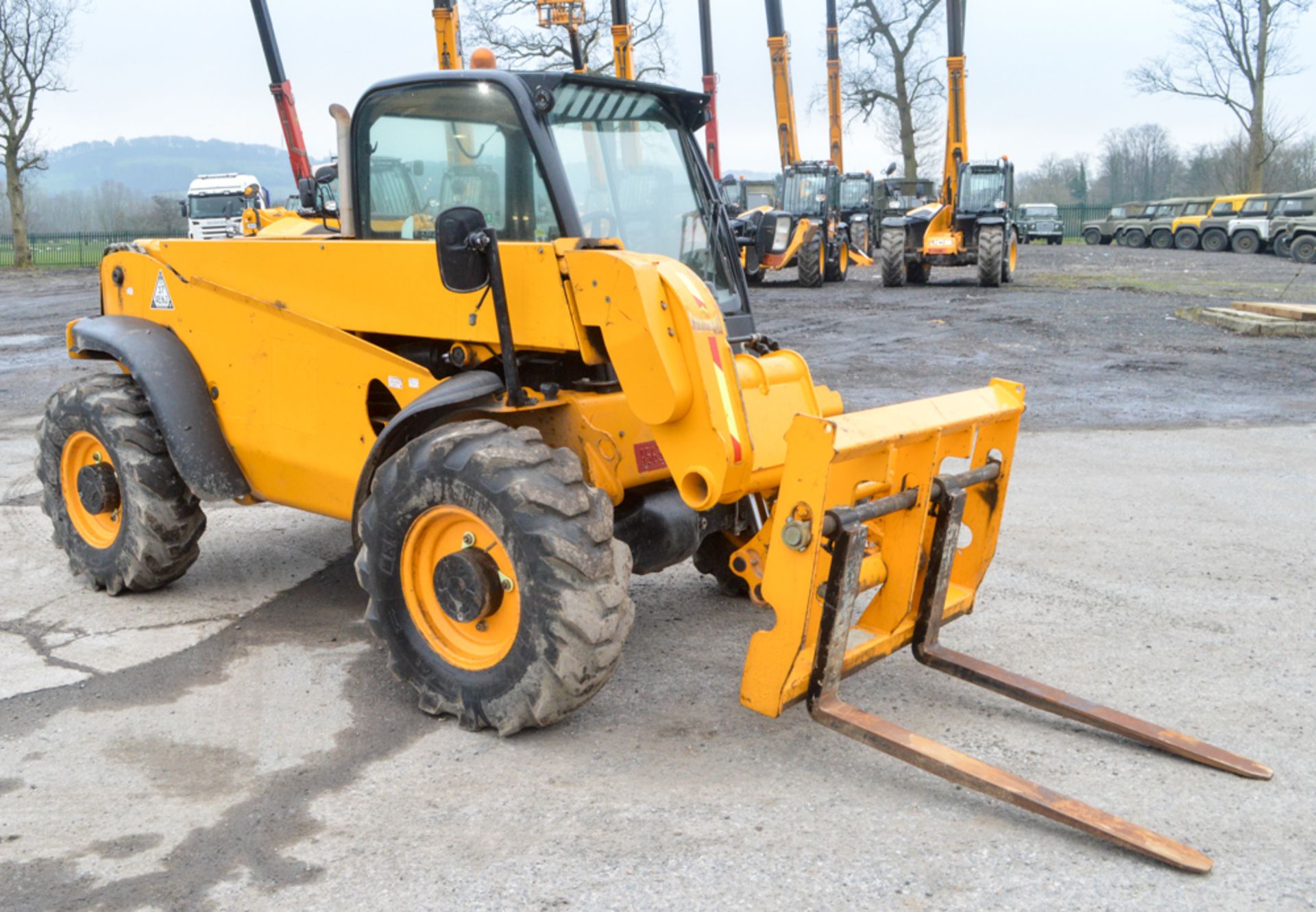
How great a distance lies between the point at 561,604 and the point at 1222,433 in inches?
307

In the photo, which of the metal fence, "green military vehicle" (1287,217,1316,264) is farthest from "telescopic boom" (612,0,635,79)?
the metal fence

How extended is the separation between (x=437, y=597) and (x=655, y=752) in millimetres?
953

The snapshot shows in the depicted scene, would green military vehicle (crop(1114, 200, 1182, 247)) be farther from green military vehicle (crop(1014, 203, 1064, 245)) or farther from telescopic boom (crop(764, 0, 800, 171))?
telescopic boom (crop(764, 0, 800, 171))

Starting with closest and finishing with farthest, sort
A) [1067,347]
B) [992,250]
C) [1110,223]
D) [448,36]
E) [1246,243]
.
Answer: [1067,347] → [448,36] → [992,250] → [1246,243] → [1110,223]

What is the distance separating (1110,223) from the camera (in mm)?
45125

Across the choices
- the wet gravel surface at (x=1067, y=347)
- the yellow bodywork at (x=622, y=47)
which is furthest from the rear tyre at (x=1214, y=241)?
the yellow bodywork at (x=622, y=47)

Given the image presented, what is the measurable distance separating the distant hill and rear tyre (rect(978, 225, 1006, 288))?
104 metres

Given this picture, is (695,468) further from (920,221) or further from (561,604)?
(920,221)

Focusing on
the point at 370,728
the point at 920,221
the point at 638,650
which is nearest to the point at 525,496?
the point at 370,728

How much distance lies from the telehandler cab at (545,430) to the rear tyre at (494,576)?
0.4 inches

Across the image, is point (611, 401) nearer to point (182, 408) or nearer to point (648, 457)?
point (648, 457)

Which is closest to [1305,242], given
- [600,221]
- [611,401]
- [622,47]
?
[622,47]

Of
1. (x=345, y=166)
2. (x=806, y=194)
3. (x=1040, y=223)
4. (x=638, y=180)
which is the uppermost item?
(x=806, y=194)

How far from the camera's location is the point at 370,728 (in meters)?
4.17
